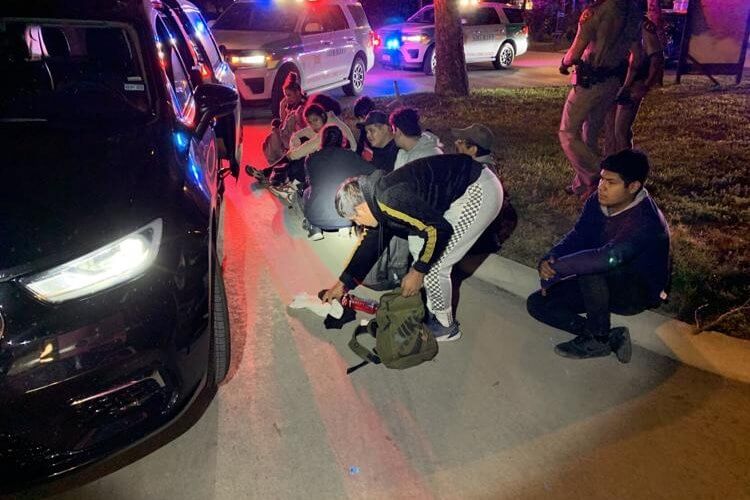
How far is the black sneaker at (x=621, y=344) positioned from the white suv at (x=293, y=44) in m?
7.00

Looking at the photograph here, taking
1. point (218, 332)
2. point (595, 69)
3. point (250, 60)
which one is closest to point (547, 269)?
point (218, 332)

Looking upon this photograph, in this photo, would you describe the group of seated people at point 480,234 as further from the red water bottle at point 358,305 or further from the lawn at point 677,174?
the lawn at point 677,174

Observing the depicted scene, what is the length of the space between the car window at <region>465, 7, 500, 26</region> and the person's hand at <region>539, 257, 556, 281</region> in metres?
12.2

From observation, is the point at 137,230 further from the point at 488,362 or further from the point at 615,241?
the point at 615,241

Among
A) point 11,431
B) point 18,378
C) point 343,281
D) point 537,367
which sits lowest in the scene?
point 537,367

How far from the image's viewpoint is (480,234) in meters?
3.26

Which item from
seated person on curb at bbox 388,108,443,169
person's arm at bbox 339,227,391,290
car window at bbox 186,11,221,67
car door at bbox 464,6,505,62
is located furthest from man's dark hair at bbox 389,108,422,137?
car door at bbox 464,6,505,62

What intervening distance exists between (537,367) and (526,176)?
315 centimetres

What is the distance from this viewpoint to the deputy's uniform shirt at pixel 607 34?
461cm

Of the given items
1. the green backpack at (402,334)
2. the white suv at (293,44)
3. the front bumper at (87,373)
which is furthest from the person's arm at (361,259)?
the white suv at (293,44)

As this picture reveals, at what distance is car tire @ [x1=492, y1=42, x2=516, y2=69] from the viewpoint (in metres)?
14.7

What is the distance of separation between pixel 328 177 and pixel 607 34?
260cm

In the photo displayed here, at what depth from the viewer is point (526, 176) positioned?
582cm

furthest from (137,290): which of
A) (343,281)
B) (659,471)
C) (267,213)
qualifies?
(267,213)
